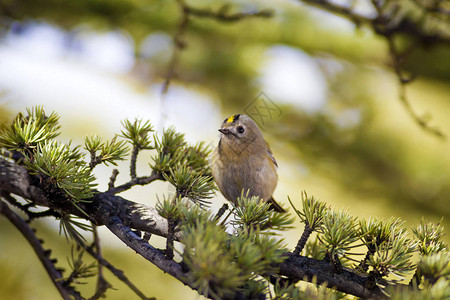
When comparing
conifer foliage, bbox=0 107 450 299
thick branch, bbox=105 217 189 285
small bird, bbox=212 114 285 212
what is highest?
small bird, bbox=212 114 285 212

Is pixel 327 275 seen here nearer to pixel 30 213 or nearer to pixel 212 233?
pixel 212 233

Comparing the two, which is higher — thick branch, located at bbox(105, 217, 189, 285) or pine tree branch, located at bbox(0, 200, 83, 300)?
thick branch, located at bbox(105, 217, 189, 285)

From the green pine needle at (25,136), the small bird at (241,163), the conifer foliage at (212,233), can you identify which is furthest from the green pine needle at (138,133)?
the small bird at (241,163)

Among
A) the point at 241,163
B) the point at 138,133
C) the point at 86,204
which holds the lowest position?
the point at 86,204

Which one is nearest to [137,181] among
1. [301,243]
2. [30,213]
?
[30,213]

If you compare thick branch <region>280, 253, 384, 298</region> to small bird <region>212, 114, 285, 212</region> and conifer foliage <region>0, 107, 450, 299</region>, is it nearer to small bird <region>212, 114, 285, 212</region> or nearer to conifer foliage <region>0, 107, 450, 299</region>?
conifer foliage <region>0, 107, 450, 299</region>

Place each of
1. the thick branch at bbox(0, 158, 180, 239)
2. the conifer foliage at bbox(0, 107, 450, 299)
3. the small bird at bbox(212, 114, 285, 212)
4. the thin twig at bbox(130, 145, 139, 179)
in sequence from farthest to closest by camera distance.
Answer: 1. the small bird at bbox(212, 114, 285, 212)
2. the thin twig at bbox(130, 145, 139, 179)
3. the thick branch at bbox(0, 158, 180, 239)
4. the conifer foliage at bbox(0, 107, 450, 299)

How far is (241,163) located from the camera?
1.00m

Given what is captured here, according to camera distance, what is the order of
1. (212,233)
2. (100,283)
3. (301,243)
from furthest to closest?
(100,283) → (301,243) → (212,233)

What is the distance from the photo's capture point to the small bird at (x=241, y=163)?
38.3 inches

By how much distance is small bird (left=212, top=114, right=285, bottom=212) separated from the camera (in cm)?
97

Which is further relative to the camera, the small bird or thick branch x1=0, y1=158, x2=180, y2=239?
the small bird

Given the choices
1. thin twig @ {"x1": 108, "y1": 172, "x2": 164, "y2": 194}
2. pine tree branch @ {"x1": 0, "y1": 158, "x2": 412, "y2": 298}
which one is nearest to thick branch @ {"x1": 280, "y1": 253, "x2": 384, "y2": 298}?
pine tree branch @ {"x1": 0, "y1": 158, "x2": 412, "y2": 298}

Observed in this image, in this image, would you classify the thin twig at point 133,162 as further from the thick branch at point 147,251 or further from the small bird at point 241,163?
the small bird at point 241,163
